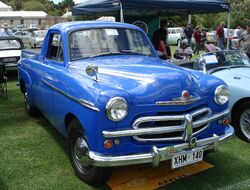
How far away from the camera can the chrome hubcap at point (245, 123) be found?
559 cm

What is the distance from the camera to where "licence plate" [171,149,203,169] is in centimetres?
380

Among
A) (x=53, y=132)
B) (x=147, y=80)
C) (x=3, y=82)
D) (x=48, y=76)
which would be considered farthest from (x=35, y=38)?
(x=147, y=80)

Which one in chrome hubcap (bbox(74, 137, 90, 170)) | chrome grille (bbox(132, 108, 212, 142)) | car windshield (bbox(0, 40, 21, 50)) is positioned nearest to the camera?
chrome grille (bbox(132, 108, 212, 142))

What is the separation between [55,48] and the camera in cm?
553

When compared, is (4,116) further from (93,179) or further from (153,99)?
(153,99)

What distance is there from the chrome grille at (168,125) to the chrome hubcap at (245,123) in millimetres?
1851

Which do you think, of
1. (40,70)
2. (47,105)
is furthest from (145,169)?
(40,70)

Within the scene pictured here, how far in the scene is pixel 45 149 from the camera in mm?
5457

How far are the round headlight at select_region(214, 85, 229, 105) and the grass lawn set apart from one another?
3.19 ft

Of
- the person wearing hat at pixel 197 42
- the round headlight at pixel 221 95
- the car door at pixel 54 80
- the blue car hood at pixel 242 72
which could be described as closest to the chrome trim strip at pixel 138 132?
the round headlight at pixel 221 95

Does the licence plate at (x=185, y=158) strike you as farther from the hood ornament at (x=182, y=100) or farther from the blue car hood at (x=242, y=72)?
the blue car hood at (x=242, y=72)

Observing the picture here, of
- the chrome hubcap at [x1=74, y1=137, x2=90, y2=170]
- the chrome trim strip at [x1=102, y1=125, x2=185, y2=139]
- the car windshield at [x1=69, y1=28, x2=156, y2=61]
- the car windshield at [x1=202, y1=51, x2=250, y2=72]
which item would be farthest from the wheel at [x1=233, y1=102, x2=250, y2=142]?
the chrome hubcap at [x1=74, y1=137, x2=90, y2=170]

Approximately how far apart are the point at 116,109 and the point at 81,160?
0.95m

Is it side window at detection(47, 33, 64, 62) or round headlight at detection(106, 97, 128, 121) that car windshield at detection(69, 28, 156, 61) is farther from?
round headlight at detection(106, 97, 128, 121)
